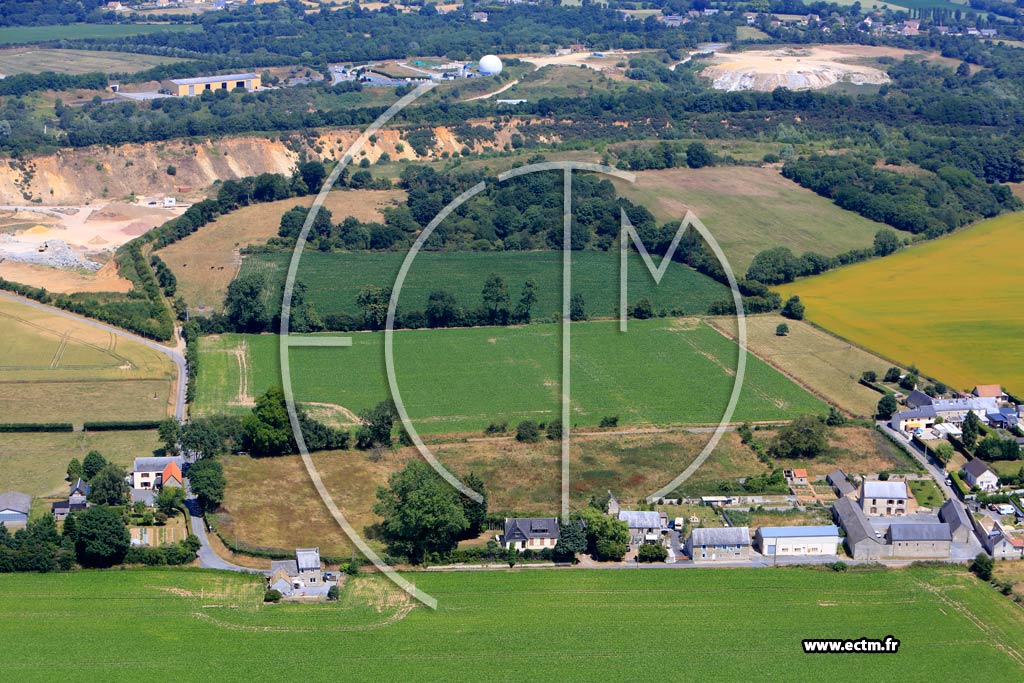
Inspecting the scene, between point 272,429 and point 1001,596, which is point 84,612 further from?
point 1001,596

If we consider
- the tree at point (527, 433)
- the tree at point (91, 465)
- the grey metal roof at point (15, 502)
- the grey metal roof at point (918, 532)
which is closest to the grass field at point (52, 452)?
the tree at point (91, 465)

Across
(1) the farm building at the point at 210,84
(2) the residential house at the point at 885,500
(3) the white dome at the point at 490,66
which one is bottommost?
(2) the residential house at the point at 885,500

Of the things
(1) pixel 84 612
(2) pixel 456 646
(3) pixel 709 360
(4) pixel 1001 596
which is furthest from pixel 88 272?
(4) pixel 1001 596

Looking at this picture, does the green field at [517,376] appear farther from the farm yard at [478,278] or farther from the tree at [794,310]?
the tree at [794,310]

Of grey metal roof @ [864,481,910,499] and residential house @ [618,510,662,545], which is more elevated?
grey metal roof @ [864,481,910,499]

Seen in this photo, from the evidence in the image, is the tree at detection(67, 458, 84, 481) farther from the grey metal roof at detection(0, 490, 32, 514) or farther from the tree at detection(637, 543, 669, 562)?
the tree at detection(637, 543, 669, 562)

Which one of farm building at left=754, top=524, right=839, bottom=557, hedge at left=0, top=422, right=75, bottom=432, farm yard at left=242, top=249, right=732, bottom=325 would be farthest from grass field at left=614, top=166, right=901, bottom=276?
hedge at left=0, top=422, right=75, bottom=432

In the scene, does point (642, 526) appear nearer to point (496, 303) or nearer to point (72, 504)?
point (72, 504)
